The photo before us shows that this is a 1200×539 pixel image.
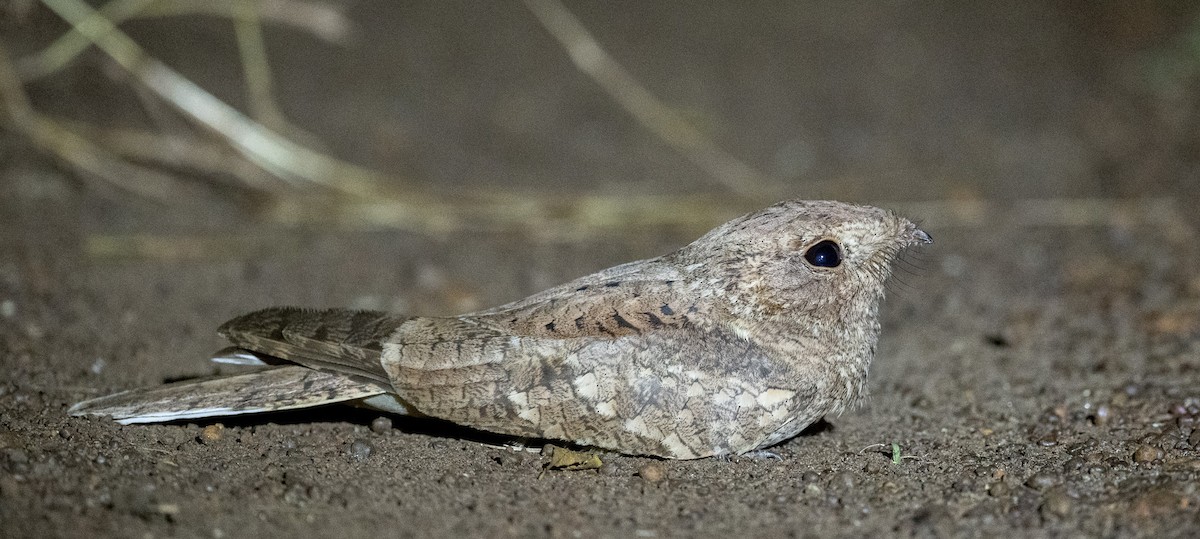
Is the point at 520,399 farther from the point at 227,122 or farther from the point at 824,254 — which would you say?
the point at 227,122

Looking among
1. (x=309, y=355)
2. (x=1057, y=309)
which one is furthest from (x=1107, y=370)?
(x=309, y=355)

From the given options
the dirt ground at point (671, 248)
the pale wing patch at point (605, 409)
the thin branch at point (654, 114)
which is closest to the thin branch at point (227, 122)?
the dirt ground at point (671, 248)

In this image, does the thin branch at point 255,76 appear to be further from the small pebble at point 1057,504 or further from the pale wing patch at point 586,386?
the small pebble at point 1057,504

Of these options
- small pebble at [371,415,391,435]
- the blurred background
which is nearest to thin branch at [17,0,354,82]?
the blurred background

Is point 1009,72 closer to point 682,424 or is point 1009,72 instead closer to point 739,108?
point 739,108

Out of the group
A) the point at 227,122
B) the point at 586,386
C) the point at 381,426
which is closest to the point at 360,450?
the point at 381,426

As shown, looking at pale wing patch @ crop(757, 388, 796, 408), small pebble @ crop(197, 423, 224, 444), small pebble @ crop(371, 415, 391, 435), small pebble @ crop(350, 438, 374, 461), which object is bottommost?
small pebble @ crop(197, 423, 224, 444)

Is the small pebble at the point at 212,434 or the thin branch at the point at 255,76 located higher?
the thin branch at the point at 255,76

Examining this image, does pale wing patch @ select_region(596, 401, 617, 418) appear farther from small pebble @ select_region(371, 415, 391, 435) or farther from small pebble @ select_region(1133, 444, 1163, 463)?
small pebble @ select_region(1133, 444, 1163, 463)
